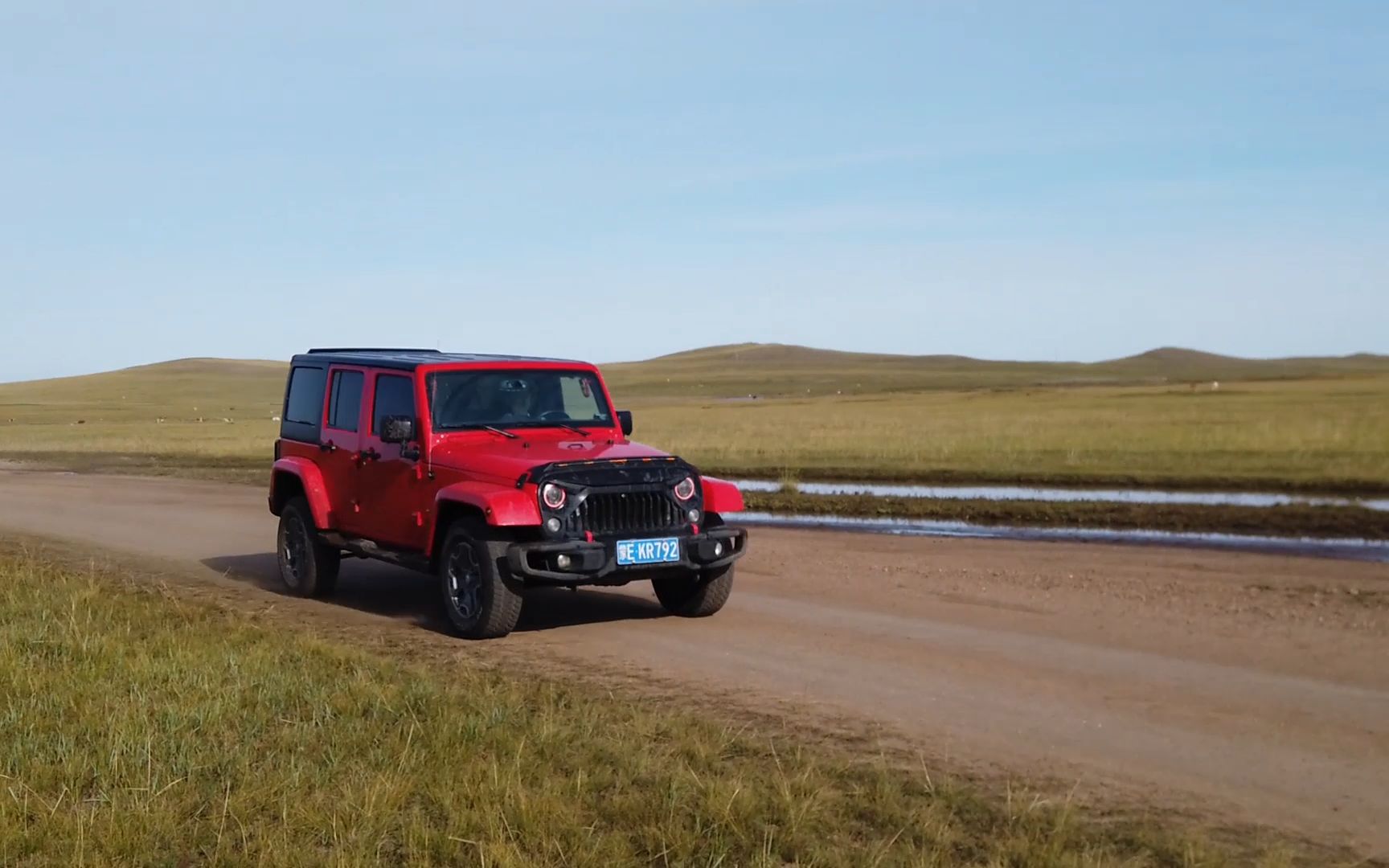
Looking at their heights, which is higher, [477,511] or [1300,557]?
[477,511]

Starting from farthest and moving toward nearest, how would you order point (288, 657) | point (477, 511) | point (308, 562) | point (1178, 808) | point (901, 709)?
point (308, 562) → point (477, 511) → point (288, 657) → point (901, 709) → point (1178, 808)

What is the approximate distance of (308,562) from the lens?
41.9ft

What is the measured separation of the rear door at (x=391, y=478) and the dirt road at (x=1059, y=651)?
782mm

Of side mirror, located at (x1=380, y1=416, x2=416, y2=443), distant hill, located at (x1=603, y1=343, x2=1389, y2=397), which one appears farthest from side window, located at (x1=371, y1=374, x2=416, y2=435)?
distant hill, located at (x1=603, y1=343, x2=1389, y2=397)

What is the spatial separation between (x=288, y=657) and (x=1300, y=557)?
11.5 meters

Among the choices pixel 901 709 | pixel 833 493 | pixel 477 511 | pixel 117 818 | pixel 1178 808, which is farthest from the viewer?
pixel 833 493

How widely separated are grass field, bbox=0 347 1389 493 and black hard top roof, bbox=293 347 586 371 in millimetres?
16323

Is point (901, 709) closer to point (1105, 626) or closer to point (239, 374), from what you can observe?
point (1105, 626)

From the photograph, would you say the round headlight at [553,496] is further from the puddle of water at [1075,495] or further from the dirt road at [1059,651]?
the puddle of water at [1075,495]

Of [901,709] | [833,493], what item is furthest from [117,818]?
[833,493]

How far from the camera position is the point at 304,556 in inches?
508

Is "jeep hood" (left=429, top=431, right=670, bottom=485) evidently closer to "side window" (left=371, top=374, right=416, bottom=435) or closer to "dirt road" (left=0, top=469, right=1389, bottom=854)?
"side window" (left=371, top=374, right=416, bottom=435)

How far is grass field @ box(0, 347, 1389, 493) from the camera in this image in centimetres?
2805

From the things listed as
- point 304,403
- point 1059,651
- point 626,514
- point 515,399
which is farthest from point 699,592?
point 304,403
